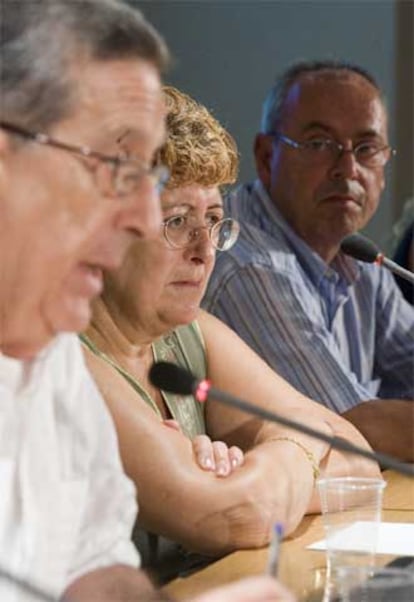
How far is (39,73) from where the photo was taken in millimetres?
1441

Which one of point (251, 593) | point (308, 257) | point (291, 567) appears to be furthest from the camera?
point (308, 257)

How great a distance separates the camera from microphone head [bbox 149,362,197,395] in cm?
163

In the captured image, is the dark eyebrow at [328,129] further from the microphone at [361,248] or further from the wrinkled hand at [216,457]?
the wrinkled hand at [216,457]

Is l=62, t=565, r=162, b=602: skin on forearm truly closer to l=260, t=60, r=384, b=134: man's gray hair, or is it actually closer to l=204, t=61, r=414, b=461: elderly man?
l=204, t=61, r=414, b=461: elderly man

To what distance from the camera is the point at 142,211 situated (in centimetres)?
153

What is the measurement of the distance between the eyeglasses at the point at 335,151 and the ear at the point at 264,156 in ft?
0.28

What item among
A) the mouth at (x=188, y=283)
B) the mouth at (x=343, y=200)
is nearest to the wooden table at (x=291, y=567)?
the mouth at (x=188, y=283)

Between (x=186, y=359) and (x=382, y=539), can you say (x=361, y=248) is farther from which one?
(x=382, y=539)

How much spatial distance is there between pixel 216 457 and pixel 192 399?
0.32m

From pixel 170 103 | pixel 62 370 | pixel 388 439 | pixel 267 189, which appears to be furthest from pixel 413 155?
pixel 62 370

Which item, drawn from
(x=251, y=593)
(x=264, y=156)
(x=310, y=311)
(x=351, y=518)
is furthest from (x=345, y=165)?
(x=251, y=593)

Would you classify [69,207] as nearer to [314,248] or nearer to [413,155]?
[314,248]

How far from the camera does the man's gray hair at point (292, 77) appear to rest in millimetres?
3750

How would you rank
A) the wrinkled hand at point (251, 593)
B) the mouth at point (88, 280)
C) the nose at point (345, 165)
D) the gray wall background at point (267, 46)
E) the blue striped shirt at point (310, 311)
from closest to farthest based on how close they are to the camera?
the wrinkled hand at point (251, 593)
the mouth at point (88, 280)
the blue striped shirt at point (310, 311)
the nose at point (345, 165)
the gray wall background at point (267, 46)
